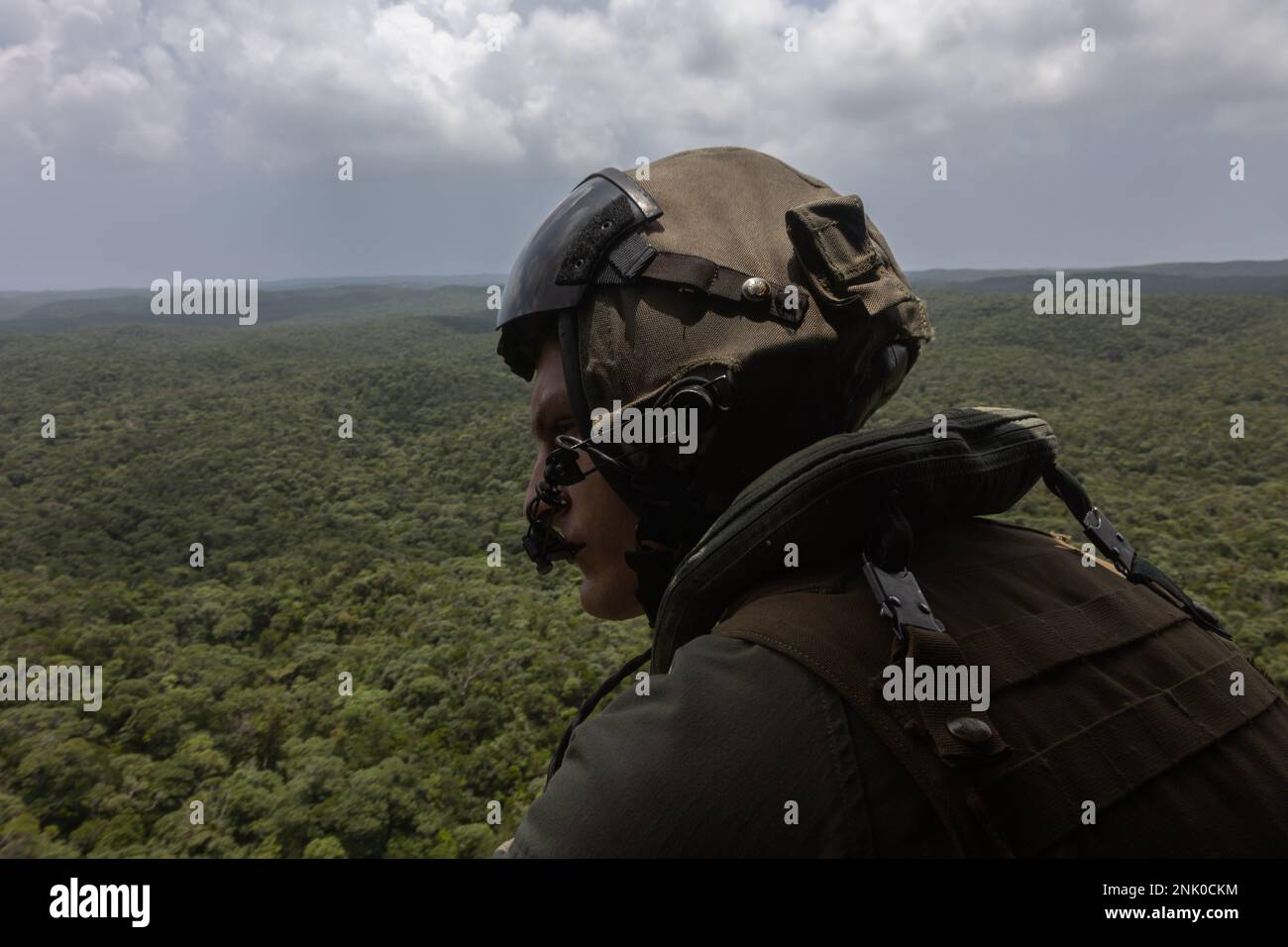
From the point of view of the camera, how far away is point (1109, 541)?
5.07 ft

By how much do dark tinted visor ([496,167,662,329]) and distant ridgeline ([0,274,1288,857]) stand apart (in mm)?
3250

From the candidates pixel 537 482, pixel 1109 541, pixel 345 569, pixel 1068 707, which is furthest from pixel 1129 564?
pixel 345 569

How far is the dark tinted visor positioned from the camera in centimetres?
178

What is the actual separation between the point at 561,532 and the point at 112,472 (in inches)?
1729

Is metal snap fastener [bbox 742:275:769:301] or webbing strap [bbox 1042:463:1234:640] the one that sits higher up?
metal snap fastener [bbox 742:275:769:301]

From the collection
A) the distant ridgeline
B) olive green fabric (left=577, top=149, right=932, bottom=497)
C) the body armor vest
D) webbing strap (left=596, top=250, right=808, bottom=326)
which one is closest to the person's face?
olive green fabric (left=577, top=149, right=932, bottom=497)

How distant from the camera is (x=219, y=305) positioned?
7.46 m

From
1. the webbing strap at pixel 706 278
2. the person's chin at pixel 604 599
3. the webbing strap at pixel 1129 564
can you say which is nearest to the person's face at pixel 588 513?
the person's chin at pixel 604 599

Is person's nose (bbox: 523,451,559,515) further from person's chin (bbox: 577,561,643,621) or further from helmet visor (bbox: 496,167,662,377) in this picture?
helmet visor (bbox: 496,167,662,377)

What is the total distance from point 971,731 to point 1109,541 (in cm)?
88

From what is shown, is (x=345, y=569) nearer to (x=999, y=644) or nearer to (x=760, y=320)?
(x=760, y=320)

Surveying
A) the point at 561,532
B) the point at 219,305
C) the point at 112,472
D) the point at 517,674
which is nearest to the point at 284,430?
the point at 112,472

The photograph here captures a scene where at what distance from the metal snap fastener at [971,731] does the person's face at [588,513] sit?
1059mm

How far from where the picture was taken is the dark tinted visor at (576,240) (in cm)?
178
